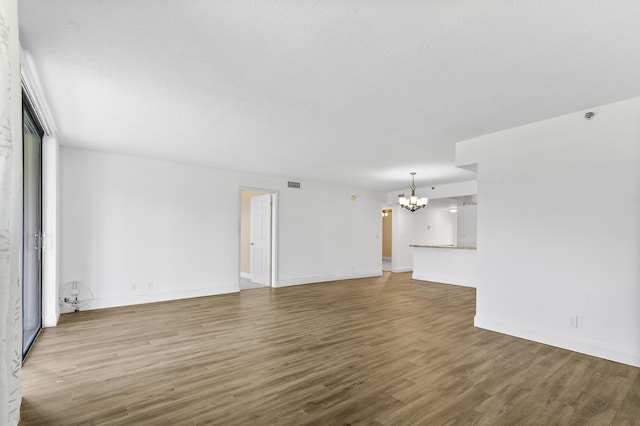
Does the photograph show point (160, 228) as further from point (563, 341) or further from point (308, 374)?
point (563, 341)

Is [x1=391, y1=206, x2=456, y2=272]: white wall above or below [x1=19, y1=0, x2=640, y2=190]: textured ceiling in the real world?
below

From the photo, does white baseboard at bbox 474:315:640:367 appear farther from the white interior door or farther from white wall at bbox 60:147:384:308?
the white interior door

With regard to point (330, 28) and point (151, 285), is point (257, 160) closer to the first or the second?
point (151, 285)

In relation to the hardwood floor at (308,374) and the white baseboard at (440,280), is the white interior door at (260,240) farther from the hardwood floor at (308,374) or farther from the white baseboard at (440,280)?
the white baseboard at (440,280)

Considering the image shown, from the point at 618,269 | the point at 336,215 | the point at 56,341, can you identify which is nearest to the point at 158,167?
the point at 56,341

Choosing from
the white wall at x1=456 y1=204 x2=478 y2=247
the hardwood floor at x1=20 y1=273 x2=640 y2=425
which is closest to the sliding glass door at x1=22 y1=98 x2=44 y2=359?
the hardwood floor at x1=20 y1=273 x2=640 y2=425

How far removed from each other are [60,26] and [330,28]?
5.53 ft

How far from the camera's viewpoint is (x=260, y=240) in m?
7.71

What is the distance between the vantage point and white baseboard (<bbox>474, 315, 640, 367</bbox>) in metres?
3.07

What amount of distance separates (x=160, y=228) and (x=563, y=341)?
604 cm

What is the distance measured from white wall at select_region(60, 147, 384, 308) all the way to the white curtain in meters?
4.48

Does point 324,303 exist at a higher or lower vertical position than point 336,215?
lower

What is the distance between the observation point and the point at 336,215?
27.3 ft

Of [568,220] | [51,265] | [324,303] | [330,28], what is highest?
[330,28]
